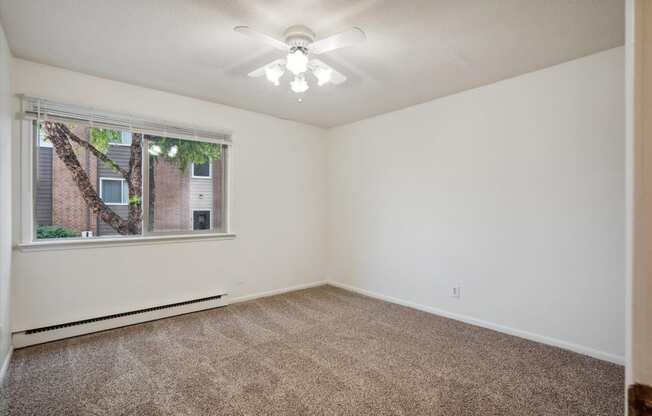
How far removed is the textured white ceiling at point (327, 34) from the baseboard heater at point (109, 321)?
226 centimetres

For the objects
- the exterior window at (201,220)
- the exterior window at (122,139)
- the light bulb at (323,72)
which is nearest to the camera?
the light bulb at (323,72)

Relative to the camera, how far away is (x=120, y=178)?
3287 mm

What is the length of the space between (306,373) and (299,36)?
91.9 inches

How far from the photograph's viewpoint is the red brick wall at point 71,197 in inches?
115

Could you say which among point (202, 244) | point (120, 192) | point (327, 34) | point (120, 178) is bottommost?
point (202, 244)

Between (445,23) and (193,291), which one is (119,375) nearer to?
(193,291)

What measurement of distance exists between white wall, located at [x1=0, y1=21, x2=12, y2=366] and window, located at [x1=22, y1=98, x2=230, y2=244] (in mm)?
316

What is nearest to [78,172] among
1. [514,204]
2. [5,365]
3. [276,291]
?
[5,365]

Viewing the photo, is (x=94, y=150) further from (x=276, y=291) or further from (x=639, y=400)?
(x=639, y=400)

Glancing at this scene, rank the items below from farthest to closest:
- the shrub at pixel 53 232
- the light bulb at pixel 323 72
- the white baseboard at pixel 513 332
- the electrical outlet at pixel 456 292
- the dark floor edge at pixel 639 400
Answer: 1. the electrical outlet at pixel 456 292
2. the shrub at pixel 53 232
3. the white baseboard at pixel 513 332
4. the light bulb at pixel 323 72
5. the dark floor edge at pixel 639 400

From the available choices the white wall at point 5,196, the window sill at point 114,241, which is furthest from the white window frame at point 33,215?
the white wall at point 5,196

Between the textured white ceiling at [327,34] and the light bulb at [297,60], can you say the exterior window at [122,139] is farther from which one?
the light bulb at [297,60]

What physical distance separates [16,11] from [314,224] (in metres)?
3.61

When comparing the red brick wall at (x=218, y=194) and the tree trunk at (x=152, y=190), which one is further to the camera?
the red brick wall at (x=218, y=194)
